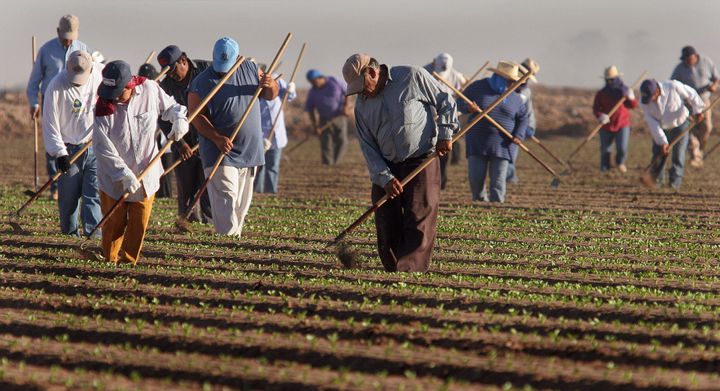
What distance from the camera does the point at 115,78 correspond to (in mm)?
8734

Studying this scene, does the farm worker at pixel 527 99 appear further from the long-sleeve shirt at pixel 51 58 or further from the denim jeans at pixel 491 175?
the long-sleeve shirt at pixel 51 58

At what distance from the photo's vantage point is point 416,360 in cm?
628

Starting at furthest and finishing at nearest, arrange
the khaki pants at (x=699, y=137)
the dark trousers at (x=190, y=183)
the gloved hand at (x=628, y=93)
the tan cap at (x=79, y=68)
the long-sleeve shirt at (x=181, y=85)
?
1. the gloved hand at (x=628, y=93)
2. the khaki pants at (x=699, y=137)
3. the dark trousers at (x=190, y=183)
4. the long-sleeve shirt at (x=181, y=85)
5. the tan cap at (x=79, y=68)

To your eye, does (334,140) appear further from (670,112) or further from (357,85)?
(357,85)

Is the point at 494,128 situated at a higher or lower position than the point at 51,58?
lower

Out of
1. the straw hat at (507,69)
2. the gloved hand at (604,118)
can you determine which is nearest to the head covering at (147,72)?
the straw hat at (507,69)

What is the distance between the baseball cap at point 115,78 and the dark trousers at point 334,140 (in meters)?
12.9

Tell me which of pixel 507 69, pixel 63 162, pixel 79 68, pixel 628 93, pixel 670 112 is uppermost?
pixel 507 69

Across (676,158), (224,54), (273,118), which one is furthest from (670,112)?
(224,54)

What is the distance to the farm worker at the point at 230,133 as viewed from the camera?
10516 mm

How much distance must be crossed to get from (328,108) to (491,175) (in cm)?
724

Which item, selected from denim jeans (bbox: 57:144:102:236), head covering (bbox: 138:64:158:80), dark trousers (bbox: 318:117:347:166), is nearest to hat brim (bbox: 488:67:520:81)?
head covering (bbox: 138:64:158:80)

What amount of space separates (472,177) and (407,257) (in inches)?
228

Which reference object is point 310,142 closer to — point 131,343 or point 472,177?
point 472,177
